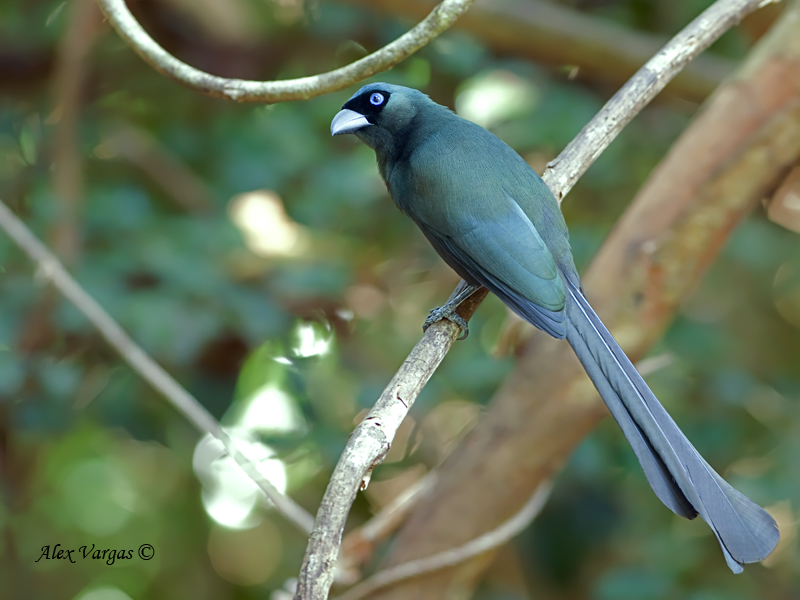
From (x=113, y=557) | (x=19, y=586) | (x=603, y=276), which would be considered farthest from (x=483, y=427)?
(x=19, y=586)

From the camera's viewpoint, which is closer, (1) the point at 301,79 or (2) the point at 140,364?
(1) the point at 301,79

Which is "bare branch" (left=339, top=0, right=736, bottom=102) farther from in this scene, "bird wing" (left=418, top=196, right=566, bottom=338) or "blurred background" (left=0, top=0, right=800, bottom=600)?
"bird wing" (left=418, top=196, right=566, bottom=338)

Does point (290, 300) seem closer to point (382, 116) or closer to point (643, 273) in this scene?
point (382, 116)

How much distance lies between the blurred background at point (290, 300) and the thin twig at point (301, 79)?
0.96 m

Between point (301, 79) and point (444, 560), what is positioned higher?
point (301, 79)

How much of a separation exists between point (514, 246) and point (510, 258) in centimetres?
4

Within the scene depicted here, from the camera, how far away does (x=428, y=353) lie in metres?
1.73

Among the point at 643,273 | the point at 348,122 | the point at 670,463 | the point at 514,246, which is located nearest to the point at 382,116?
the point at 348,122

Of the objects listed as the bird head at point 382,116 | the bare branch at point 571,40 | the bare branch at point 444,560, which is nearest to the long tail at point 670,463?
the bare branch at point 444,560

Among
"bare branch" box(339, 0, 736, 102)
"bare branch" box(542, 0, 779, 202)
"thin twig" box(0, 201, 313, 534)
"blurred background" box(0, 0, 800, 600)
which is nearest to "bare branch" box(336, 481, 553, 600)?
"thin twig" box(0, 201, 313, 534)

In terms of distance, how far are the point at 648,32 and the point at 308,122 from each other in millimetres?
1583

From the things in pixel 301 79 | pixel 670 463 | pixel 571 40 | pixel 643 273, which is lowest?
pixel 643 273

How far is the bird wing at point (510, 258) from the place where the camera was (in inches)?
78.0

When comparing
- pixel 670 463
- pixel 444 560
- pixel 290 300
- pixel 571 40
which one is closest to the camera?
pixel 670 463
